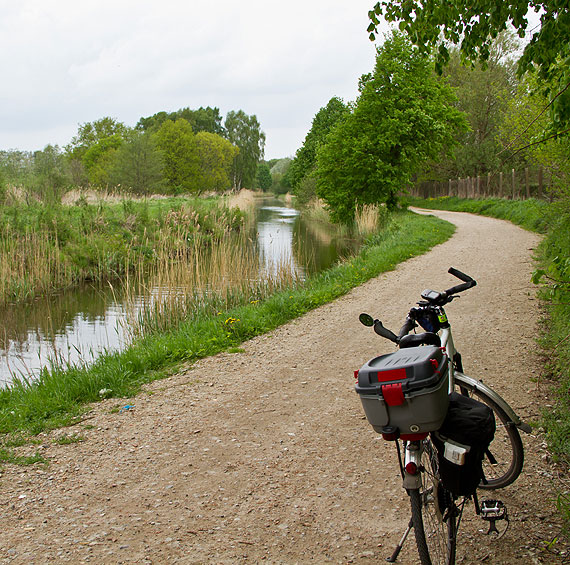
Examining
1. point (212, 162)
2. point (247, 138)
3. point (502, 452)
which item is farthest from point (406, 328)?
point (247, 138)

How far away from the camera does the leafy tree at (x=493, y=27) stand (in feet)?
13.1

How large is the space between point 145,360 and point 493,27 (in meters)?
5.02

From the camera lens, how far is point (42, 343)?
32.4 ft

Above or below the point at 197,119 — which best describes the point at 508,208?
below

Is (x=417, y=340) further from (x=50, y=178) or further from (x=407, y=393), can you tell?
(x=50, y=178)

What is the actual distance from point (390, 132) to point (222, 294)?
57.8 feet

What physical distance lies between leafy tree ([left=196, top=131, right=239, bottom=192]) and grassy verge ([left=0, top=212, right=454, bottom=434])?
57180 millimetres

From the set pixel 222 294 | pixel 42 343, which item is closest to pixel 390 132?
pixel 222 294

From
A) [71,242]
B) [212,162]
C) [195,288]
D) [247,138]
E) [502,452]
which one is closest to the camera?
[502,452]

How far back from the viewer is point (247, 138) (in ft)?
321

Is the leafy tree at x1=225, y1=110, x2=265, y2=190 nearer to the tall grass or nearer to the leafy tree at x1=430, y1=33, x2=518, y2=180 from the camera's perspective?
the leafy tree at x1=430, y1=33, x2=518, y2=180

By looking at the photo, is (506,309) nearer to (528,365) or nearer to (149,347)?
(528,365)

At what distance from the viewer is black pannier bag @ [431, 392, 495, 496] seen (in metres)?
2.42

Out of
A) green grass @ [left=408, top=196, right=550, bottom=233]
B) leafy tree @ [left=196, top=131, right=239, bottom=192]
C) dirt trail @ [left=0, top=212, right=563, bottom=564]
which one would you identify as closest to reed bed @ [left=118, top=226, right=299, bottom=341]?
dirt trail @ [left=0, top=212, right=563, bottom=564]
